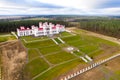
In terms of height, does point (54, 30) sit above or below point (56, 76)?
above

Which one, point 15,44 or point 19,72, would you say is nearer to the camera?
point 19,72

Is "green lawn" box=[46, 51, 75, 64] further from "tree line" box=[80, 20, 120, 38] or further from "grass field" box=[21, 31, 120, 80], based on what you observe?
"tree line" box=[80, 20, 120, 38]

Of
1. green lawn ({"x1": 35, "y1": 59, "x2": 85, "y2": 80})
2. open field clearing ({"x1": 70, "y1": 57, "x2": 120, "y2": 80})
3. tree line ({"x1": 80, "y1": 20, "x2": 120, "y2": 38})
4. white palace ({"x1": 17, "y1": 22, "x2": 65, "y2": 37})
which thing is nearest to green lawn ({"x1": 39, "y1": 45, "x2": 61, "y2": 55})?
green lawn ({"x1": 35, "y1": 59, "x2": 85, "y2": 80})

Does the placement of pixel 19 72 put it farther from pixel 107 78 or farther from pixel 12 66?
pixel 107 78

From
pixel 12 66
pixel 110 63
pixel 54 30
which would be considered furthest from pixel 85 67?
pixel 54 30

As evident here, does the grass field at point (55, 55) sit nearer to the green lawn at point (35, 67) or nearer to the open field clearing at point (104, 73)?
the green lawn at point (35, 67)

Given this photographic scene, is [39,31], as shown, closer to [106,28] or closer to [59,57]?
[59,57]

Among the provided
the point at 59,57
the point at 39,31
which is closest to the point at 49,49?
the point at 59,57

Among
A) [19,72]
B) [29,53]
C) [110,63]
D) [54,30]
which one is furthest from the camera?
[54,30]

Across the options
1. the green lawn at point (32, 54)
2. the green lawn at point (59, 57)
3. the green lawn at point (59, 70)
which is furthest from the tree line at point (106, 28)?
the green lawn at point (32, 54)
